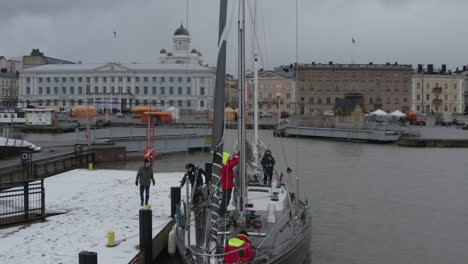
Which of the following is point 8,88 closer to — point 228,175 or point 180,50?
point 180,50

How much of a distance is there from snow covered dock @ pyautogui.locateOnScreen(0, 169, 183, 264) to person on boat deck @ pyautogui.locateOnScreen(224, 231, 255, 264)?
108 inches

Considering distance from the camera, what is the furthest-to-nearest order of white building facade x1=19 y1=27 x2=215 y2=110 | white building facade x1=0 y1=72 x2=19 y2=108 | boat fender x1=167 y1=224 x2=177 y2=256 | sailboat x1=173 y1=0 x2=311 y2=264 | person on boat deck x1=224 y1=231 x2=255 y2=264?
white building facade x1=0 y1=72 x2=19 y2=108 < white building facade x1=19 y1=27 x2=215 y2=110 < boat fender x1=167 y1=224 x2=177 y2=256 < sailboat x1=173 y1=0 x2=311 y2=264 < person on boat deck x1=224 y1=231 x2=255 y2=264

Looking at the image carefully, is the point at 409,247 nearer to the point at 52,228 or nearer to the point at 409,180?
the point at 52,228

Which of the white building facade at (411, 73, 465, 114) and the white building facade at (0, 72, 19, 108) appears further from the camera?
the white building facade at (0, 72, 19, 108)

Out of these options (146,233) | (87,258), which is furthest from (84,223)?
(87,258)

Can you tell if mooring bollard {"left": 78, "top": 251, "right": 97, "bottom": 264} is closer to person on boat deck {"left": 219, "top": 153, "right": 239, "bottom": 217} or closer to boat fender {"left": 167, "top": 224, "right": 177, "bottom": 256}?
boat fender {"left": 167, "top": 224, "right": 177, "bottom": 256}

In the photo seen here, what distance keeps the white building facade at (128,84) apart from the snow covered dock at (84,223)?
108m

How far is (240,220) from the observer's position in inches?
538

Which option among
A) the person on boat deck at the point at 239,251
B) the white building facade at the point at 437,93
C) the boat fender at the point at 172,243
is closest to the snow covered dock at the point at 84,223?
the boat fender at the point at 172,243

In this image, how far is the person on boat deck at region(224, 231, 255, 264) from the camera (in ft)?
35.3

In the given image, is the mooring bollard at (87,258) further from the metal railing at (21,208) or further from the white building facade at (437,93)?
the white building facade at (437,93)

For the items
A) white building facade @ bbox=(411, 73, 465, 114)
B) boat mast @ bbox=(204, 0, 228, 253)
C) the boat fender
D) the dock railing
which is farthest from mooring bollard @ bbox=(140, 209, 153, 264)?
white building facade @ bbox=(411, 73, 465, 114)

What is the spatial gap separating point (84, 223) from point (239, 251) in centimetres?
657

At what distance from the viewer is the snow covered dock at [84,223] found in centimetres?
1266
